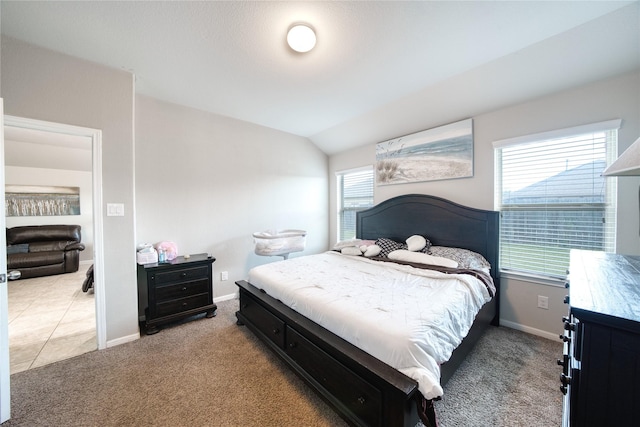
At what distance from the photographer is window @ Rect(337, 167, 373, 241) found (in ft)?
13.6

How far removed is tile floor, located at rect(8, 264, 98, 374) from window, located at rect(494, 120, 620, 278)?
177 inches

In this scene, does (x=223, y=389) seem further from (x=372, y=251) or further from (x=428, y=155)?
(x=428, y=155)

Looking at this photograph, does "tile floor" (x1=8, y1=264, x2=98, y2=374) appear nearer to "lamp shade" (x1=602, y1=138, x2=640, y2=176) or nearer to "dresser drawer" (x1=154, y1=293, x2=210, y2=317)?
"dresser drawer" (x1=154, y1=293, x2=210, y2=317)

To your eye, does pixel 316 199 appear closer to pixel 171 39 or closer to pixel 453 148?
pixel 453 148

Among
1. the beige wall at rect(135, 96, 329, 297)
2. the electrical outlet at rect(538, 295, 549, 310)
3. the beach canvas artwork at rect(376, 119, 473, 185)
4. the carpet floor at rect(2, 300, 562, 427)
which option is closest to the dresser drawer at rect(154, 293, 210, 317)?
the carpet floor at rect(2, 300, 562, 427)

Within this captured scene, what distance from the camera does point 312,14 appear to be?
5.53ft

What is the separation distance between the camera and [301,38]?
1851 millimetres

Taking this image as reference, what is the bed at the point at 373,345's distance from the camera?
1.18 metres

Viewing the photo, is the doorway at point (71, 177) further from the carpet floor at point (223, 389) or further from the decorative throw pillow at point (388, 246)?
the decorative throw pillow at point (388, 246)

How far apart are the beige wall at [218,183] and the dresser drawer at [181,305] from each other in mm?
569

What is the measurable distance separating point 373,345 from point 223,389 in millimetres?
1197

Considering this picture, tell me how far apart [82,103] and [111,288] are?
1.75 metres

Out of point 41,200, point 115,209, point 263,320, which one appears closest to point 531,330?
point 263,320

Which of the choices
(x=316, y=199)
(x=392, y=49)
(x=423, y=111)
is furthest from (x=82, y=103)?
(x=423, y=111)
